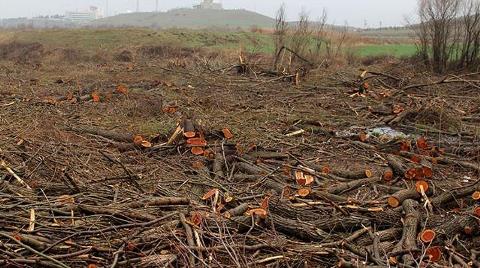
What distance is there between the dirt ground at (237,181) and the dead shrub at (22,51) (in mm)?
13742

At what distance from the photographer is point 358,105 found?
9.62 meters

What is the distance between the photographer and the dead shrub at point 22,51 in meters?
22.3

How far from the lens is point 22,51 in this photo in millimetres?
24266

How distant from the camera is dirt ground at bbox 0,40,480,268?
361cm

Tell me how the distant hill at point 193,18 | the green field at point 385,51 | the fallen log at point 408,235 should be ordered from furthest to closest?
1. the distant hill at point 193,18
2. the green field at point 385,51
3. the fallen log at point 408,235

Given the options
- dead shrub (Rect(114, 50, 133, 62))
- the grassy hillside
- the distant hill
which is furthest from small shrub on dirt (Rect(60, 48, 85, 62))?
the distant hill

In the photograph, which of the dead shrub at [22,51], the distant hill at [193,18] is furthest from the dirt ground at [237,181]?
the distant hill at [193,18]

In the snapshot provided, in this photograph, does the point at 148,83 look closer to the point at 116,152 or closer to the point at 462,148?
the point at 116,152

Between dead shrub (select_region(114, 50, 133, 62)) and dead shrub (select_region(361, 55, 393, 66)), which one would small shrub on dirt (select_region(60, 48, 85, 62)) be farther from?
dead shrub (select_region(361, 55, 393, 66))

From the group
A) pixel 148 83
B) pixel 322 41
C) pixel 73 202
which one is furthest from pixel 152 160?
pixel 322 41

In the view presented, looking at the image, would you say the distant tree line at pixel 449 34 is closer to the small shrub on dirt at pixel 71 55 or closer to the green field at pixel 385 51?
the green field at pixel 385 51

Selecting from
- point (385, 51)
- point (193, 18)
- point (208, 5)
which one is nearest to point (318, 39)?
point (385, 51)

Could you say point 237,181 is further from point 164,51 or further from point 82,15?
point 82,15

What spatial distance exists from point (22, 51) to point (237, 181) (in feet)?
74.5
